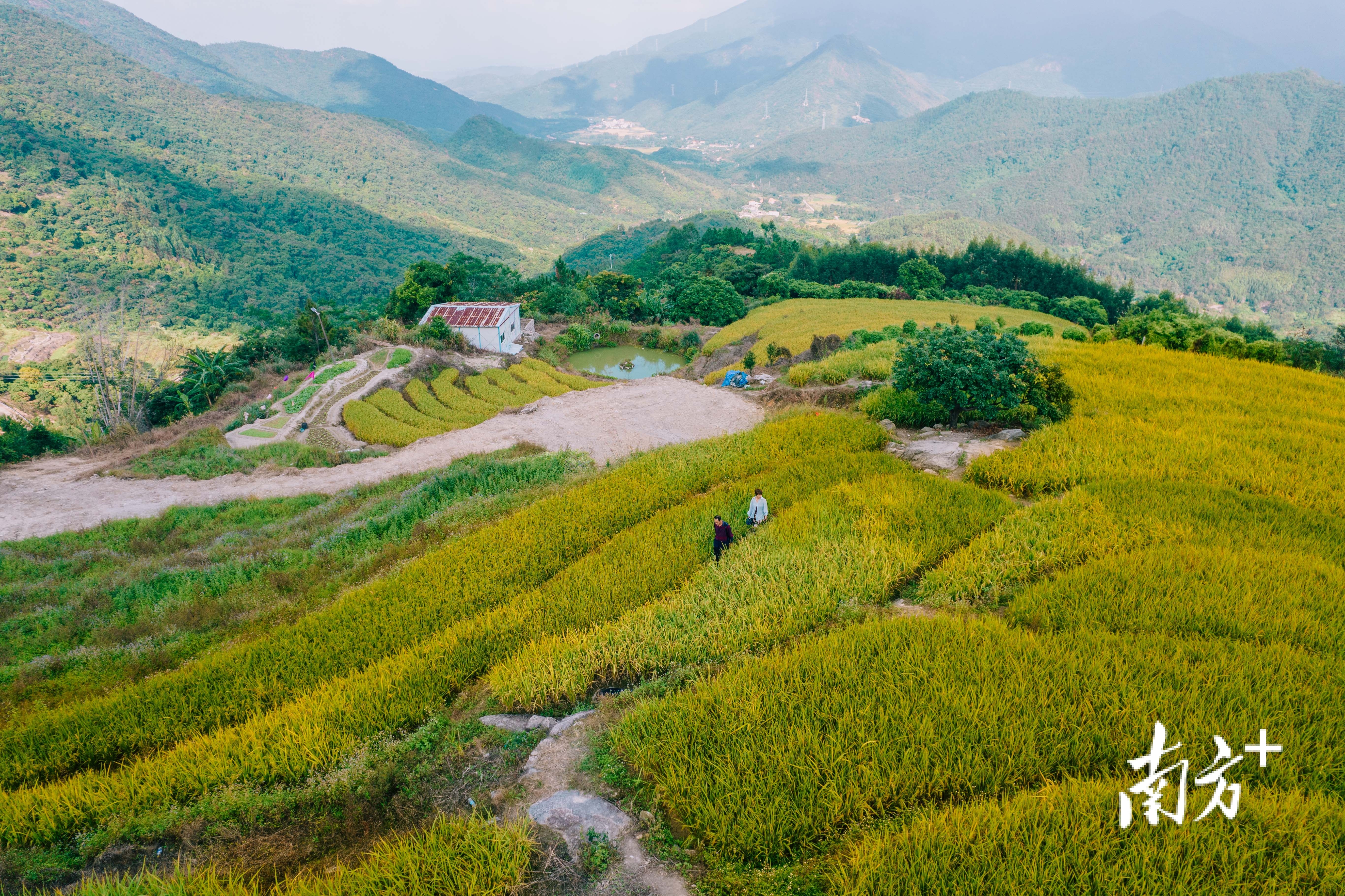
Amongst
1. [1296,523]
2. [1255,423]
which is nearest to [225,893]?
[1296,523]

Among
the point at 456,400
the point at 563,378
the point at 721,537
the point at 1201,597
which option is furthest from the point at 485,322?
the point at 1201,597

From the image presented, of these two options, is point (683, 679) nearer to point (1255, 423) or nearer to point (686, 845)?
point (686, 845)

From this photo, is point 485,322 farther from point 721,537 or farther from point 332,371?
point 721,537

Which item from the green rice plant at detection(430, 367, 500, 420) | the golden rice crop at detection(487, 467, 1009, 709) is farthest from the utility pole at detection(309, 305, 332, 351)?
the golden rice crop at detection(487, 467, 1009, 709)

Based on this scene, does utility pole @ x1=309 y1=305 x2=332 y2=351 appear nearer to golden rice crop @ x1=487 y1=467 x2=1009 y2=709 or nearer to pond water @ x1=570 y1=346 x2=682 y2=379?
pond water @ x1=570 y1=346 x2=682 y2=379

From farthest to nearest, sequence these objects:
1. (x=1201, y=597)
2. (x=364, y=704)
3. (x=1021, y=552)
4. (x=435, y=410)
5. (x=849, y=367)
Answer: (x=435, y=410) → (x=849, y=367) → (x=1021, y=552) → (x=1201, y=597) → (x=364, y=704)

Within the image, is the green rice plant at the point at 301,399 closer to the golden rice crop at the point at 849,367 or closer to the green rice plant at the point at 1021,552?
the golden rice crop at the point at 849,367
